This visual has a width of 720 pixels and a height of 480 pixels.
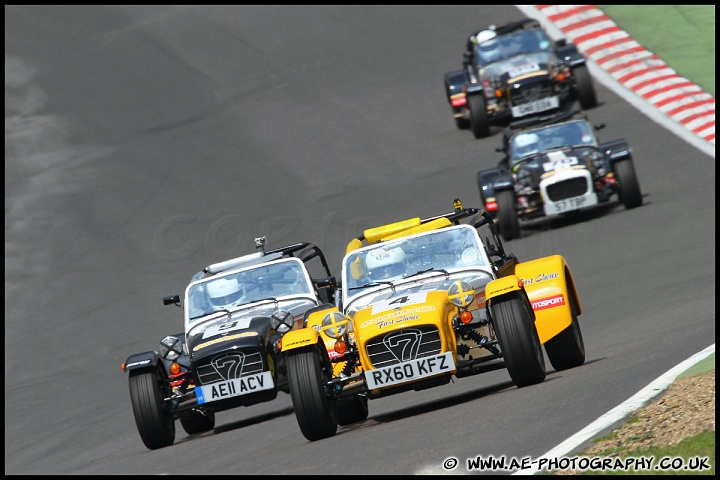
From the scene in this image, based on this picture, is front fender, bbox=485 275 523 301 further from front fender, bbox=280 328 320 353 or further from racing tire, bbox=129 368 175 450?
racing tire, bbox=129 368 175 450

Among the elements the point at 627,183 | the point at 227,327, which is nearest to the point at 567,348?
the point at 227,327

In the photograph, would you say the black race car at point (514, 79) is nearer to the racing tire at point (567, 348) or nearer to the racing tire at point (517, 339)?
the racing tire at point (567, 348)

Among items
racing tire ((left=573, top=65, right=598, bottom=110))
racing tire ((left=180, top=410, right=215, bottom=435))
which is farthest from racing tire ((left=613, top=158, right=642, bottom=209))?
racing tire ((left=180, top=410, right=215, bottom=435))

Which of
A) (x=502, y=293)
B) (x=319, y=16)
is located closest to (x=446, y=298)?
(x=502, y=293)

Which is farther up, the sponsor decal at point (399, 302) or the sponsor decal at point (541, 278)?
the sponsor decal at point (541, 278)

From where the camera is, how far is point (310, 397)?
10055 millimetres

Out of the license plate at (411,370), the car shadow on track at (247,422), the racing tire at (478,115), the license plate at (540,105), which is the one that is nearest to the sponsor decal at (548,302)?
the license plate at (411,370)

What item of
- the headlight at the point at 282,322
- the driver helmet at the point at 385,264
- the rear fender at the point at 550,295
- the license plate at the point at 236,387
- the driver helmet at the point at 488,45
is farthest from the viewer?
the driver helmet at the point at 488,45

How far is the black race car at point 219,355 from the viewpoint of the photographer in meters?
12.2

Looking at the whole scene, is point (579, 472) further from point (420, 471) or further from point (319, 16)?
point (319, 16)

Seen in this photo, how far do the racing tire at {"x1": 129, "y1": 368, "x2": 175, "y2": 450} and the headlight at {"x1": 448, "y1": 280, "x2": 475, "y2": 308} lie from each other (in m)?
3.07

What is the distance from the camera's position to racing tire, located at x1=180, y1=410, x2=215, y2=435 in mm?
13461

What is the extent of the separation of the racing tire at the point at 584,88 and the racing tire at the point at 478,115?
1780mm

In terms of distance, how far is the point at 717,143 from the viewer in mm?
21203
